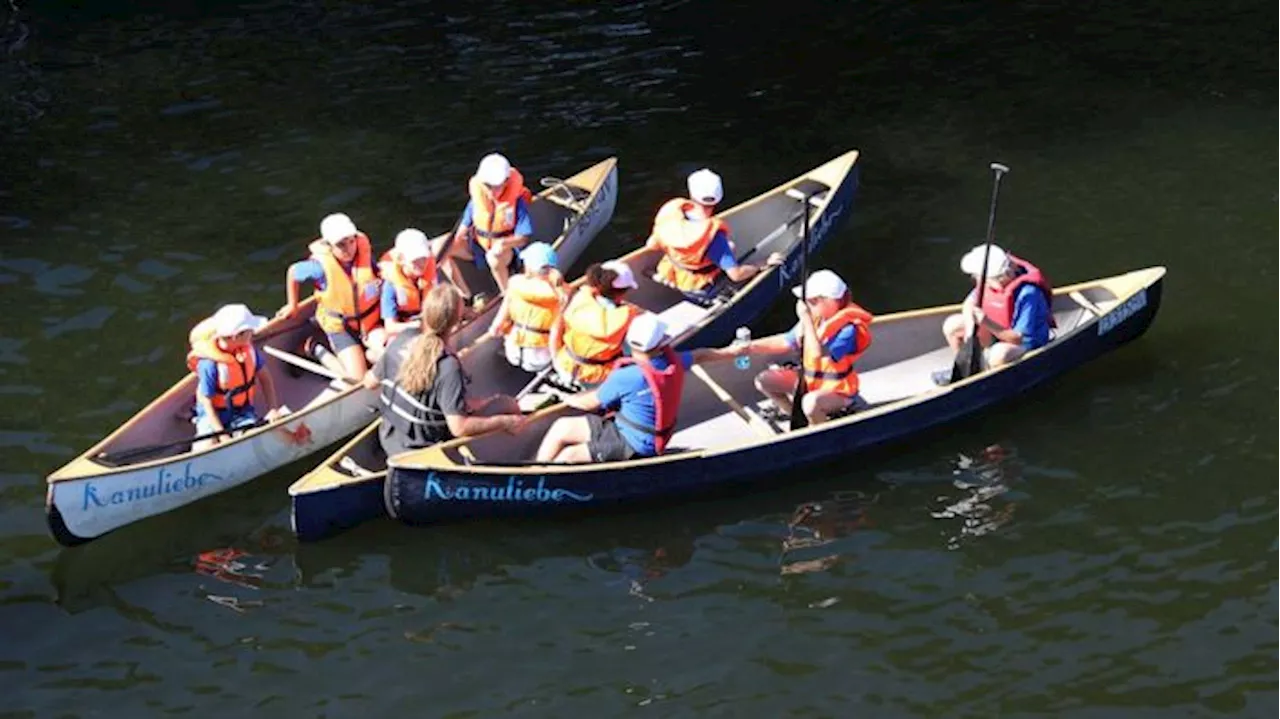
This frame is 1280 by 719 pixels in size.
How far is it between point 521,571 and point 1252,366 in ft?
26.0

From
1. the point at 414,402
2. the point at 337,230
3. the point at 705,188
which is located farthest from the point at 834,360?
the point at 337,230

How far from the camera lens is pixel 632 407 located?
14109 millimetres

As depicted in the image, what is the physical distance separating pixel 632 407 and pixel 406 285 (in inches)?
122

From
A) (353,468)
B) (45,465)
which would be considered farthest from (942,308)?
(45,465)

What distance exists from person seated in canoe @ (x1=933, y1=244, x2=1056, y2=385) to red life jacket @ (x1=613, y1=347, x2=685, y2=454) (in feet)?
10.5

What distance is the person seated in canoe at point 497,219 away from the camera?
17281mm

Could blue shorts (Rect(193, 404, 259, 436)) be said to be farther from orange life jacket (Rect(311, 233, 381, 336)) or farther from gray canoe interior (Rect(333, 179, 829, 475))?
orange life jacket (Rect(311, 233, 381, 336))

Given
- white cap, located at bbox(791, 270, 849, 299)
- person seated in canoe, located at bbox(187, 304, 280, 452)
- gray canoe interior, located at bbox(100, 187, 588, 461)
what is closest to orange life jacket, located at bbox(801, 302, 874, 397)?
white cap, located at bbox(791, 270, 849, 299)

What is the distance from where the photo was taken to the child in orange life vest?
50.8ft

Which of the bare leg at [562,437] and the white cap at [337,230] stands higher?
the white cap at [337,230]

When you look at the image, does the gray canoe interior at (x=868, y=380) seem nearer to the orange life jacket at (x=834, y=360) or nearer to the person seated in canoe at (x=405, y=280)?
the orange life jacket at (x=834, y=360)

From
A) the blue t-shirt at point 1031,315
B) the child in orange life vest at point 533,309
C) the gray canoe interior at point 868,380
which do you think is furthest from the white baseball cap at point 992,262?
the child in orange life vest at point 533,309

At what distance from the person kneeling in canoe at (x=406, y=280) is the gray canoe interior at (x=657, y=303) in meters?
0.71

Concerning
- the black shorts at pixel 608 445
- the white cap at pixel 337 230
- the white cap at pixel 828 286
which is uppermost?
the white cap at pixel 337 230
